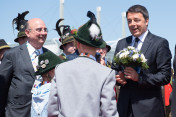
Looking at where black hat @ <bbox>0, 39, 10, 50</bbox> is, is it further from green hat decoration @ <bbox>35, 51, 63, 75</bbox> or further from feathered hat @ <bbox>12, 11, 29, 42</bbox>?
green hat decoration @ <bbox>35, 51, 63, 75</bbox>

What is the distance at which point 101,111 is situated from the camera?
3025 millimetres

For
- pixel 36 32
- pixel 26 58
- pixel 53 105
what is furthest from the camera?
pixel 36 32

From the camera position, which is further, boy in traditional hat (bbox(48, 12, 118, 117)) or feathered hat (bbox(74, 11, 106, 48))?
feathered hat (bbox(74, 11, 106, 48))

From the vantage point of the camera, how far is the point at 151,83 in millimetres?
3842

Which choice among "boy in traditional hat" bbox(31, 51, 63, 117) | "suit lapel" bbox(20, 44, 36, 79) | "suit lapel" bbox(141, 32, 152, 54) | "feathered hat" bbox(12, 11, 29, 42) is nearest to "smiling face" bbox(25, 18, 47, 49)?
"suit lapel" bbox(20, 44, 36, 79)

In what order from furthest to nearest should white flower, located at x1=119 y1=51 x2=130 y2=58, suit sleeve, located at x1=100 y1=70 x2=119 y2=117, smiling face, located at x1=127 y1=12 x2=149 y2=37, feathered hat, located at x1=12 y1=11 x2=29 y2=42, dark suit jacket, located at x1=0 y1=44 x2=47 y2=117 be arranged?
feathered hat, located at x1=12 y1=11 x2=29 y2=42 → dark suit jacket, located at x1=0 y1=44 x2=47 y2=117 → smiling face, located at x1=127 y1=12 x2=149 y2=37 → white flower, located at x1=119 y1=51 x2=130 y2=58 → suit sleeve, located at x1=100 y1=70 x2=119 y2=117

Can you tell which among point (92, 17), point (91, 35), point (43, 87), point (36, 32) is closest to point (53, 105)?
point (43, 87)

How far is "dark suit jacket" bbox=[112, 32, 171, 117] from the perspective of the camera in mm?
3867

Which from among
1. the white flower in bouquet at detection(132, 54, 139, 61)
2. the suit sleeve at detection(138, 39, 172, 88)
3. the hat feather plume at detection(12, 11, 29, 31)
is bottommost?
the suit sleeve at detection(138, 39, 172, 88)

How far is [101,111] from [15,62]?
2.40 metres

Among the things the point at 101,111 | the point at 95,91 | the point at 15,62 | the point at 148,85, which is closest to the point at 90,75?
the point at 95,91

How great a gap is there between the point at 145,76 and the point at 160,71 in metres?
0.22

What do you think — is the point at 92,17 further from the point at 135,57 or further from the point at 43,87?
the point at 43,87

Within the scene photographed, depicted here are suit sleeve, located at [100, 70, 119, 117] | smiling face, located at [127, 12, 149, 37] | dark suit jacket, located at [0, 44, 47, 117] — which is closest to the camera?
suit sleeve, located at [100, 70, 119, 117]
